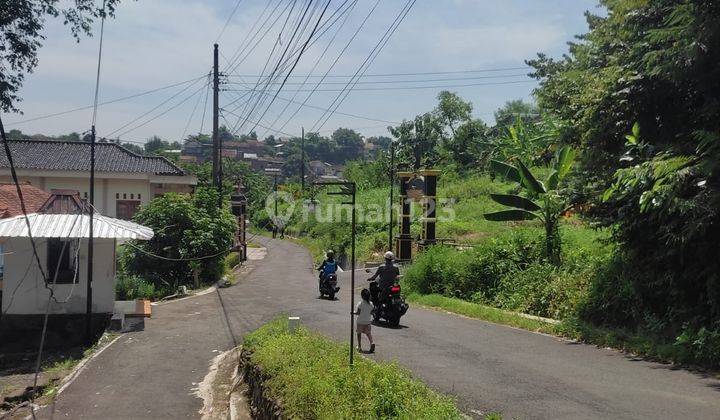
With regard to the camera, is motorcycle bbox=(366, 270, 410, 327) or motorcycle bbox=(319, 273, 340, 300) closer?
motorcycle bbox=(366, 270, 410, 327)

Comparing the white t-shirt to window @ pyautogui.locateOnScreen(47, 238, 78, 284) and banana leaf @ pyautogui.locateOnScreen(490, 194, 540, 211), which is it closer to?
banana leaf @ pyautogui.locateOnScreen(490, 194, 540, 211)

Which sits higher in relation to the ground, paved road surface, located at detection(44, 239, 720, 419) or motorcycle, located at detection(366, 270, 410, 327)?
motorcycle, located at detection(366, 270, 410, 327)

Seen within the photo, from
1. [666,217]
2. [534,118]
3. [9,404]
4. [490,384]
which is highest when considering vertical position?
[534,118]

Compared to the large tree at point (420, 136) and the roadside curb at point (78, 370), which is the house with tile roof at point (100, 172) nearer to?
→ the roadside curb at point (78, 370)

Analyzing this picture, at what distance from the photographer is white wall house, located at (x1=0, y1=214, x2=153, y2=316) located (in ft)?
53.8

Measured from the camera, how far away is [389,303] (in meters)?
13.4

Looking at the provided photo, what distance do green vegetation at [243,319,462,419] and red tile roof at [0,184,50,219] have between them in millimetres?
13513

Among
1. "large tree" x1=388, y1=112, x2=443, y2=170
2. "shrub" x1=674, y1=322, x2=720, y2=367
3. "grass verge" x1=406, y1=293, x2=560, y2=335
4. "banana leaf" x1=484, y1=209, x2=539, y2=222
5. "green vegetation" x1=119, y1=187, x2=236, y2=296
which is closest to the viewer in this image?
"shrub" x1=674, y1=322, x2=720, y2=367

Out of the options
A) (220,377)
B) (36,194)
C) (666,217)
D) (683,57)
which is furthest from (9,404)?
(36,194)

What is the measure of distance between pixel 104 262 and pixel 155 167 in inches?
609

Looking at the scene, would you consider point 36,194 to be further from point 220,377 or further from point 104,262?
point 220,377

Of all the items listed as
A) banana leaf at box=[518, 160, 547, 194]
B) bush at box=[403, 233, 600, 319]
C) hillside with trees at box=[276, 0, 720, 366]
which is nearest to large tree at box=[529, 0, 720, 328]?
hillside with trees at box=[276, 0, 720, 366]

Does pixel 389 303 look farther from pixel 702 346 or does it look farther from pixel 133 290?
pixel 133 290

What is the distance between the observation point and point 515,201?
1731 cm
